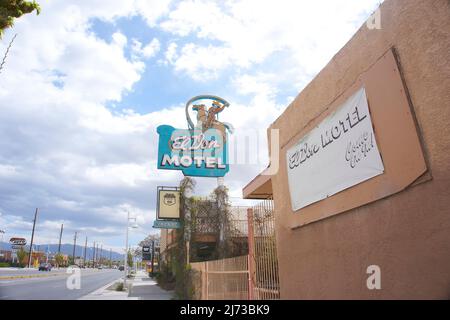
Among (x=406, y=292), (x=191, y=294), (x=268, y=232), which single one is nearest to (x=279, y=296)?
(x=268, y=232)

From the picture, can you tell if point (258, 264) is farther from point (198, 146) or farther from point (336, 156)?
point (198, 146)

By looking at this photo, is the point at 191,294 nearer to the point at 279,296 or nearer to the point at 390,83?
the point at 279,296

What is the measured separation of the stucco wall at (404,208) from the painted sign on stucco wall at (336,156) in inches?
15.8

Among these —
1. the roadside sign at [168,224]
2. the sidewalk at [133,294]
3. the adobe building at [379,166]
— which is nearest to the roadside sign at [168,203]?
the roadside sign at [168,224]

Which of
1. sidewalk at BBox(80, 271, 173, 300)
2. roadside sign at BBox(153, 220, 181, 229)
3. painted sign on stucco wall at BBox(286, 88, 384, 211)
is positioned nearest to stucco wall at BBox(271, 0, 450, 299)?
painted sign on stucco wall at BBox(286, 88, 384, 211)

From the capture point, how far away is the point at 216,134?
20.1 meters

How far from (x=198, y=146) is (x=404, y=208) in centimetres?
1602

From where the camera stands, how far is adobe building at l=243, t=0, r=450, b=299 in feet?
11.9

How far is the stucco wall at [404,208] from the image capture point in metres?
3.54

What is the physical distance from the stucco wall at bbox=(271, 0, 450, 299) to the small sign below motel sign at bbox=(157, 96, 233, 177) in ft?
43.3

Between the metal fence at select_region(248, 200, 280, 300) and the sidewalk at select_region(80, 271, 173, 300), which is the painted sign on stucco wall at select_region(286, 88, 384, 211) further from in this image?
the sidewalk at select_region(80, 271, 173, 300)

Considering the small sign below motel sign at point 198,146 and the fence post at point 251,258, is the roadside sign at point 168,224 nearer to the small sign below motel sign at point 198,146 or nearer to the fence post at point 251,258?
the small sign below motel sign at point 198,146
